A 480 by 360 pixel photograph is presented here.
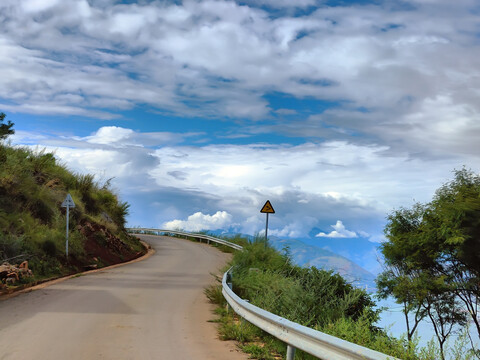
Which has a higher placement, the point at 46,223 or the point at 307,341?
the point at 46,223

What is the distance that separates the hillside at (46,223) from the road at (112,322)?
6.45 ft

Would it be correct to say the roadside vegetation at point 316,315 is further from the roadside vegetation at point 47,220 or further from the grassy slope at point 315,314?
the roadside vegetation at point 47,220

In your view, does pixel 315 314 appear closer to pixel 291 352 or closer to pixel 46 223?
pixel 291 352

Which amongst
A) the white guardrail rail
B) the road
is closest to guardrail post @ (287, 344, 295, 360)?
the white guardrail rail

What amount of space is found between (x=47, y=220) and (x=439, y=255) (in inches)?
1301

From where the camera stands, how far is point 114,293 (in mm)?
14422

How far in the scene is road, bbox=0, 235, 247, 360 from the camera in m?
7.61

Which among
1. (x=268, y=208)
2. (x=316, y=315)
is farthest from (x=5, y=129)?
(x=316, y=315)

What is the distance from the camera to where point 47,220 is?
23.0 m

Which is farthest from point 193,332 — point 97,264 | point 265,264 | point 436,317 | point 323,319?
point 436,317

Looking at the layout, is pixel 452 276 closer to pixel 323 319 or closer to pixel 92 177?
pixel 92 177

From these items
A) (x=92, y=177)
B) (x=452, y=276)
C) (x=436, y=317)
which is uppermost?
(x=92, y=177)

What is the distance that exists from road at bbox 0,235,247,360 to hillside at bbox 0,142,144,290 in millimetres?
1966

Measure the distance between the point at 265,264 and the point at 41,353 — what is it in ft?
33.4
